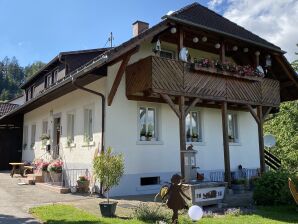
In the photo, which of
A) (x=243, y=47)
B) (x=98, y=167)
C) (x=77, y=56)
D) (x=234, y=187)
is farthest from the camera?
(x=77, y=56)

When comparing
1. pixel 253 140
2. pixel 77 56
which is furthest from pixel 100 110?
pixel 253 140

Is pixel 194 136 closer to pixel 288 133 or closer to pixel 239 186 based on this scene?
pixel 239 186

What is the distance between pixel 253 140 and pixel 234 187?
4.67m

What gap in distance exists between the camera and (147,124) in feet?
43.0

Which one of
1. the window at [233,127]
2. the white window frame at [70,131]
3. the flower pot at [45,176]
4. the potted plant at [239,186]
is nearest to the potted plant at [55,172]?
the flower pot at [45,176]

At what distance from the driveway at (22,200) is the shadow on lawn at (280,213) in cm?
539

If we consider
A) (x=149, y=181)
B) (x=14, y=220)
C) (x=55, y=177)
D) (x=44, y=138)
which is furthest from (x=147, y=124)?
(x=44, y=138)

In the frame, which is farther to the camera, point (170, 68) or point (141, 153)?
point (141, 153)

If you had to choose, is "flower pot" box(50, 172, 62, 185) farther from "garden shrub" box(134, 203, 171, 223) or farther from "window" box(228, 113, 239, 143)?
"window" box(228, 113, 239, 143)

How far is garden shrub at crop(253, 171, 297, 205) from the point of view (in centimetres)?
988

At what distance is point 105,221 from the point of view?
292 inches

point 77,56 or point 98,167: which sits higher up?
point 77,56

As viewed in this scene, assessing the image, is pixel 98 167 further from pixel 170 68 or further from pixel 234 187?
pixel 234 187

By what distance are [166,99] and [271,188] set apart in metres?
4.13
